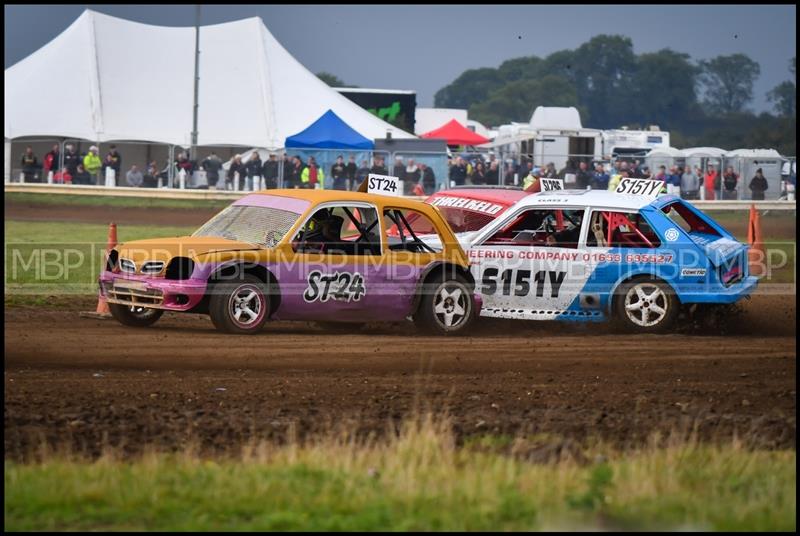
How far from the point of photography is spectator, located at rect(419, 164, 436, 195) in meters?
33.8

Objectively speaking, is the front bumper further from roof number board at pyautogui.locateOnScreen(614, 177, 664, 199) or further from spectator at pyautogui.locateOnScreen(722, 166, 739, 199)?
spectator at pyautogui.locateOnScreen(722, 166, 739, 199)

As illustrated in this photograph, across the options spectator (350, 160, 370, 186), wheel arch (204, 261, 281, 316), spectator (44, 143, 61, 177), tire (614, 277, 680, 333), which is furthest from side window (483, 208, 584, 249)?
spectator (44, 143, 61, 177)

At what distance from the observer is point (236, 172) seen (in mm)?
34844

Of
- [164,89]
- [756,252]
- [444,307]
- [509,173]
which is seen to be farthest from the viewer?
[164,89]

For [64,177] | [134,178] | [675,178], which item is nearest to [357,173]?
[134,178]

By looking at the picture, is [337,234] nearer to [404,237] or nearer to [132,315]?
[404,237]

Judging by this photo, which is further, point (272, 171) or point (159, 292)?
point (272, 171)

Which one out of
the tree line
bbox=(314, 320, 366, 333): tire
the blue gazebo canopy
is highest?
the tree line

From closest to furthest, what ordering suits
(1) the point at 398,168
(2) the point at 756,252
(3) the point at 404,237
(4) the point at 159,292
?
(4) the point at 159,292, (3) the point at 404,237, (2) the point at 756,252, (1) the point at 398,168

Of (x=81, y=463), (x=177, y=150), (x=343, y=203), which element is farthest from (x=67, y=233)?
(x=81, y=463)

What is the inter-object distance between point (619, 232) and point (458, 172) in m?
20.6

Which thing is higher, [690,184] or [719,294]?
[690,184]

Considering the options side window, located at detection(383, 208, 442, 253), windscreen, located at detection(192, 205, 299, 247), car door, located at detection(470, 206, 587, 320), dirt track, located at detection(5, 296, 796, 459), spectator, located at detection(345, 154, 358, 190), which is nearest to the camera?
dirt track, located at detection(5, 296, 796, 459)

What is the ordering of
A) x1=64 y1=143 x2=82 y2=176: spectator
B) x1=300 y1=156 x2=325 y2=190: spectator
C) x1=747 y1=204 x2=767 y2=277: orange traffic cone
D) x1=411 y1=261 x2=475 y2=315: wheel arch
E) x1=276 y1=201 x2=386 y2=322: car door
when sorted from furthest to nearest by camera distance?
x1=64 y1=143 x2=82 y2=176: spectator
x1=300 y1=156 x2=325 y2=190: spectator
x1=747 y1=204 x2=767 y2=277: orange traffic cone
x1=411 y1=261 x2=475 y2=315: wheel arch
x1=276 y1=201 x2=386 y2=322: car door
